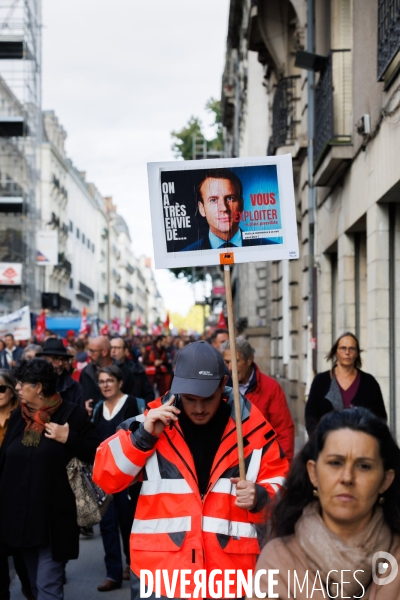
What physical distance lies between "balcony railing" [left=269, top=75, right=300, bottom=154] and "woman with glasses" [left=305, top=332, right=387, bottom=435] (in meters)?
A: 12.2

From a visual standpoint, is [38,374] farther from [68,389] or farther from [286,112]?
[286,112]

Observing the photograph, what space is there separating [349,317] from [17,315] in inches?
351

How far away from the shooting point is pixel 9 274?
38.2 meters

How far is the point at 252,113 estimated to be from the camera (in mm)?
33719

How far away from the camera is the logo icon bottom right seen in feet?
9.26

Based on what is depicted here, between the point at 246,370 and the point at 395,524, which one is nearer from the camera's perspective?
the point at 395,524

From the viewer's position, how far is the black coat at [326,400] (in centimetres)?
835

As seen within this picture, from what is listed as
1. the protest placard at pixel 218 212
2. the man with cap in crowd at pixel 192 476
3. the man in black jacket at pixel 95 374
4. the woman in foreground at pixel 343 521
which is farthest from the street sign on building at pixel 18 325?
the woman in foreground at pixel 343 521

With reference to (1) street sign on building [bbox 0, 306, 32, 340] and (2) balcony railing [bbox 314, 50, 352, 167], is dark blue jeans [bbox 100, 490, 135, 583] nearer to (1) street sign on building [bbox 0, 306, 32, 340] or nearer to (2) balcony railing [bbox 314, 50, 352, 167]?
(2) balcony railing [bbox 314, 50, 352, 167]

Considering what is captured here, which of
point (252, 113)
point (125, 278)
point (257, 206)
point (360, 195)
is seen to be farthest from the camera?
point (125, 278)

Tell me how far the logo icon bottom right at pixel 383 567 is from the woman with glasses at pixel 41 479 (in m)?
3.42

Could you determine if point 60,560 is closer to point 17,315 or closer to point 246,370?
point 246,370

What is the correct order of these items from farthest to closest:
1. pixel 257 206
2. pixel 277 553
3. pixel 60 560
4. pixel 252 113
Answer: pixel 252 113
pixel 60 560
pixel 257 206
pixel 277 553

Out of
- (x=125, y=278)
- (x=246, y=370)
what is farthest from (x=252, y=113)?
(x=125, y=278)
